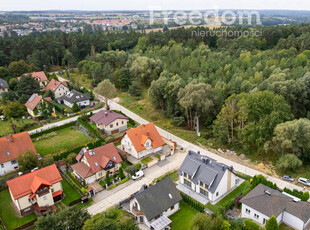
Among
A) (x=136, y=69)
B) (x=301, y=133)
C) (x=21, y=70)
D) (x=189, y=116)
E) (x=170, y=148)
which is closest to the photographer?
(x=301, y=133)

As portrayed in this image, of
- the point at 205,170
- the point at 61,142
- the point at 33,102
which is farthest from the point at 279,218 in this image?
the point at 33,102

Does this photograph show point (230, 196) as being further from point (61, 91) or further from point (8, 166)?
point (61, 91)

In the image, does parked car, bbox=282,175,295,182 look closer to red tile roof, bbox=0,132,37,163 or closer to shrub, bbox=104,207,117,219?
shrub, bbox=104,207,117,219

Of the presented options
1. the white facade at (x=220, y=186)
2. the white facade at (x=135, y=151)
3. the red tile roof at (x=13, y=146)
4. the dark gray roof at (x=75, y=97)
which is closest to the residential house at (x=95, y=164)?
the white facade at (x=135, y=151)

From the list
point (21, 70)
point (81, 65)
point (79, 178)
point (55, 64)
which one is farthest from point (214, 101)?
point (55, 64)

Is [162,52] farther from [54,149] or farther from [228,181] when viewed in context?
[228,181]

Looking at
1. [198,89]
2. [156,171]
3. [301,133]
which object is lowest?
[156,171]

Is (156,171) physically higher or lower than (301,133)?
lower
